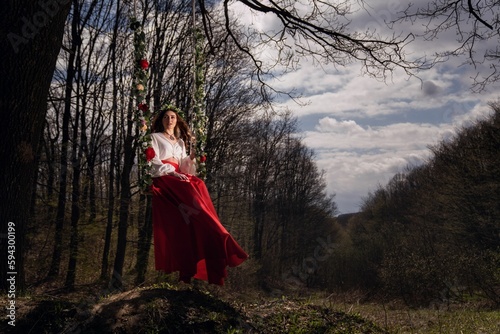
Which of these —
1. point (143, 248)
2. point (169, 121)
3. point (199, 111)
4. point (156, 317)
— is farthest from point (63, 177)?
point (156, 317)

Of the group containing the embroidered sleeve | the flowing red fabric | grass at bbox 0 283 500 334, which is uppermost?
the embroidered sleeve

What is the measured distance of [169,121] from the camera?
6.32 m

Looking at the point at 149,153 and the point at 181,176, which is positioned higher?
the point at 149,153

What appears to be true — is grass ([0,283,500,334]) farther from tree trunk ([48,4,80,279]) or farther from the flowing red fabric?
tree trunk ([48,4,80,279])

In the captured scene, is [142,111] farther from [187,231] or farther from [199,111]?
[187,231]

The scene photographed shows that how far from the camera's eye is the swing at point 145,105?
18.8 ft

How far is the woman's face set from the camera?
20.7 ft

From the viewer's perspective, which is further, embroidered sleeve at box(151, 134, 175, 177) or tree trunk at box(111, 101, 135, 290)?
tree trunk at box(111, 101, 135, 290)

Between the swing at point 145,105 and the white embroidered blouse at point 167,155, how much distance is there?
0.09 m

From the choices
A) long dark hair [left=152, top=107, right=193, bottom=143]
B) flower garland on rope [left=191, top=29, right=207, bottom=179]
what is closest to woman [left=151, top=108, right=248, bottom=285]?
flower garland on rope [left=191, top=29, right=207, bottom=179]

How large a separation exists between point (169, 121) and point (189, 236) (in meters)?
1.74

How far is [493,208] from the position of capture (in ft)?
71.4

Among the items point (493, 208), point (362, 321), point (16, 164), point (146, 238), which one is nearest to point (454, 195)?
point (493, 208)

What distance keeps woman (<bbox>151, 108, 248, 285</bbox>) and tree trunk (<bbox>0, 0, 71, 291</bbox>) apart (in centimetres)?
142
